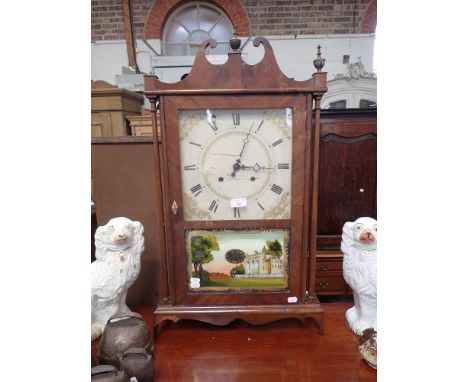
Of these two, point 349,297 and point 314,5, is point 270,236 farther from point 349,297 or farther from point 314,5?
point 314,5

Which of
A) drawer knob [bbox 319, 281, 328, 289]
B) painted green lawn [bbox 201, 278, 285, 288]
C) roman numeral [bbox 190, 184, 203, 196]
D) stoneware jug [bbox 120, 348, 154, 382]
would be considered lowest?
drawer knob [bbox 319, 281, 328, 289]

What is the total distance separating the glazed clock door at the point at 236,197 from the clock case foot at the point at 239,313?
0.08 ft

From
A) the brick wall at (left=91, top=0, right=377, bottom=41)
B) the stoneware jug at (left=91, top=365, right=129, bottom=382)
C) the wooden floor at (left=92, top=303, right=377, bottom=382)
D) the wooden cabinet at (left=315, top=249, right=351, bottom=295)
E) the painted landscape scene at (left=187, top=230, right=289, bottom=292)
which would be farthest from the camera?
the brick wall at (left=91, top=0, right=377, bottom=41)

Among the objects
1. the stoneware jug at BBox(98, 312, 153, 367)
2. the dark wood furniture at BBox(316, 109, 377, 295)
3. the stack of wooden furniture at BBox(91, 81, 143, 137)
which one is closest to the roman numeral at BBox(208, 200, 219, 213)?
the stoneware jug at BBox(98, 312, 153, 367)

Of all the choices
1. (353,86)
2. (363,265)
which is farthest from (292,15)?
(363,265)

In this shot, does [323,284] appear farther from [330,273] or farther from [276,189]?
[276,189]

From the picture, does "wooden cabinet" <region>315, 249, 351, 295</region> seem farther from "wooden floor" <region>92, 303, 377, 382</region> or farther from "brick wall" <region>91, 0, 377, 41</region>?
"brick wall" <region>91, 0, 377, 41</region>

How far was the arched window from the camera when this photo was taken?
95.8 inches

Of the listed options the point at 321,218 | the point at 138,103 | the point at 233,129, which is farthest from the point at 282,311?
the point at 138,103

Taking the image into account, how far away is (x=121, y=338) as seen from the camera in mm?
778

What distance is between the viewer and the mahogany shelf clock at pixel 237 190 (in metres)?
0.85

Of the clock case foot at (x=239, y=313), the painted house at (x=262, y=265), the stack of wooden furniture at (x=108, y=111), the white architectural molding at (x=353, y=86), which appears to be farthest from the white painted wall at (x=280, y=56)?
the clock case foot at (x=239, y=313)

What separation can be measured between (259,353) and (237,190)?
517 mm

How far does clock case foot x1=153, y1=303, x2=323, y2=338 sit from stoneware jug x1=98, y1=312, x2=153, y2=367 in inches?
5.5
